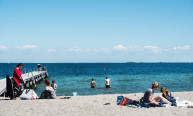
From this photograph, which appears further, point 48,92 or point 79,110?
point 48,92

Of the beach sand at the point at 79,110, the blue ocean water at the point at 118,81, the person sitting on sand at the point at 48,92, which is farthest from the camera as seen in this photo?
the blue ocean water at the point at 118,81

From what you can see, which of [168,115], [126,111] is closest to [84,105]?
[126,111]

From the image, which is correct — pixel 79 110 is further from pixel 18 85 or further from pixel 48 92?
pixel 18 85

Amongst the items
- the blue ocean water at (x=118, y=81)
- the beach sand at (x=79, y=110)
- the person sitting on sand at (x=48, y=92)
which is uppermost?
the person sitting on sand at (x=48, y=92)

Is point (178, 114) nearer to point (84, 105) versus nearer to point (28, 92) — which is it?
point (84, 105)

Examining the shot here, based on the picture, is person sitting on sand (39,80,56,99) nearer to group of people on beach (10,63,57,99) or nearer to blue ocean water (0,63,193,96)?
group of people on beach (10,63,57,99)

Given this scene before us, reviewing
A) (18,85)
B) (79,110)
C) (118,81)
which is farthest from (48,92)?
(118,81)

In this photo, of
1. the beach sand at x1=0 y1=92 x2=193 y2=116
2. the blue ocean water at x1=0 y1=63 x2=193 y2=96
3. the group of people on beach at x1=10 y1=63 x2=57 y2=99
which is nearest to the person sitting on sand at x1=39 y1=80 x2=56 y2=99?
the group of people on beach at x1=10 y1=63 x2=57 y2=99

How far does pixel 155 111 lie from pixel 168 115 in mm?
624

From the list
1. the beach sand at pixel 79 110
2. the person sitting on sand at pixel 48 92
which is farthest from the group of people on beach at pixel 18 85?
the beach sand at pixel 79 110

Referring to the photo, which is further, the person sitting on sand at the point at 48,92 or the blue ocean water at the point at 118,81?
the blue ocean water at the point at 118,81

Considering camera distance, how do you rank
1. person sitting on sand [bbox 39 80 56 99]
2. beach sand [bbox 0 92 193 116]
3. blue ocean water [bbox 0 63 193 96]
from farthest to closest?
blue ocean water [bbox 0 63 193 96]
person sitting on sand [bbox 39 80 56 99]
beach sand [bbox 0 92 193 116]

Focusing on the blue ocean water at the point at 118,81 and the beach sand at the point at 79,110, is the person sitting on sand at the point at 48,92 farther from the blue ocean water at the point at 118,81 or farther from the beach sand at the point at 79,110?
the blue ocean water at the point at 118,81

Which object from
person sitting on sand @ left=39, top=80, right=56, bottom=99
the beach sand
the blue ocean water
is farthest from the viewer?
the blue ocean water
